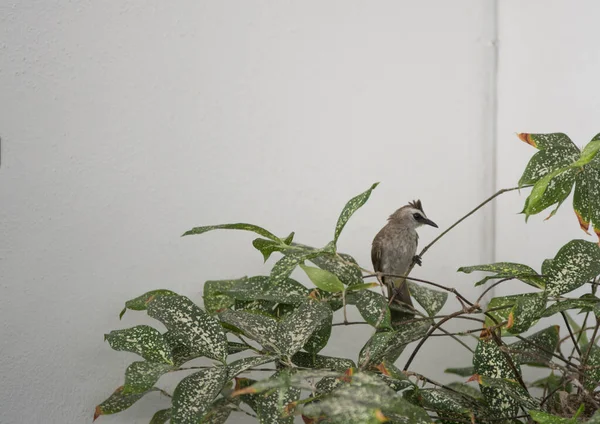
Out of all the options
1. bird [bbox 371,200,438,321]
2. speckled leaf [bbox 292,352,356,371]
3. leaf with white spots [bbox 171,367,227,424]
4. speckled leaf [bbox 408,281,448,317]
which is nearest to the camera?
leaf with white spots [bbox 171,367,227,424]

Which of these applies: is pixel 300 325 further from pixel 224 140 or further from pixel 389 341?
pixel 224 140

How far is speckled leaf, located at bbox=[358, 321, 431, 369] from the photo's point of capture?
0.93 m

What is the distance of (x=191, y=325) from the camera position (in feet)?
3.15

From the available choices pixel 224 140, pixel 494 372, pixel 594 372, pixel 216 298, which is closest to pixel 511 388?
pixel 494 372

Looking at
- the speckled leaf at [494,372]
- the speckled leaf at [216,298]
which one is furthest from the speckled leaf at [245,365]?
the speckled leaf at [494,372]

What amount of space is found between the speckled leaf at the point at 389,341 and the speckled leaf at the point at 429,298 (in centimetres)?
11

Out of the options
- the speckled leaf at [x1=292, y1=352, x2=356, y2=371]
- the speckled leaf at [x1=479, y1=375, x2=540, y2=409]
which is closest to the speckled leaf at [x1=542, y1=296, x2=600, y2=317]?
the speckled leaf at [x1=479, y1=375, x2=540, y2=409]

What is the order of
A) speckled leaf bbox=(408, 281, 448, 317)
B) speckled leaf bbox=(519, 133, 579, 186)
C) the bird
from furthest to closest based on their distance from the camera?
the bird → speckled leaf bbox=(408, 281, 448, 317) → speckled leaf bbox=(519, 133, 579, 186)

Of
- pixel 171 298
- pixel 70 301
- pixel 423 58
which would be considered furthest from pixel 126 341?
pixel 423 58

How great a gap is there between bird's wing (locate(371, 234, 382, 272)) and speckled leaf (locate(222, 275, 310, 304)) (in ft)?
1.82

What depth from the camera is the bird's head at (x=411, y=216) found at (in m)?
1.61

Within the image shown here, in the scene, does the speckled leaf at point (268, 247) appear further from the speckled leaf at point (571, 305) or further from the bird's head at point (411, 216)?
the bird's head at point (411, 216)

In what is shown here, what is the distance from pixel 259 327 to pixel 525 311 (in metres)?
0.40

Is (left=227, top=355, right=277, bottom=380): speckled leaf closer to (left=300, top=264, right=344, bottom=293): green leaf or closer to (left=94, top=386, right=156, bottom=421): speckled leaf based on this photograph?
(left=300, top=264, right=344, bottom=293): green leaf
